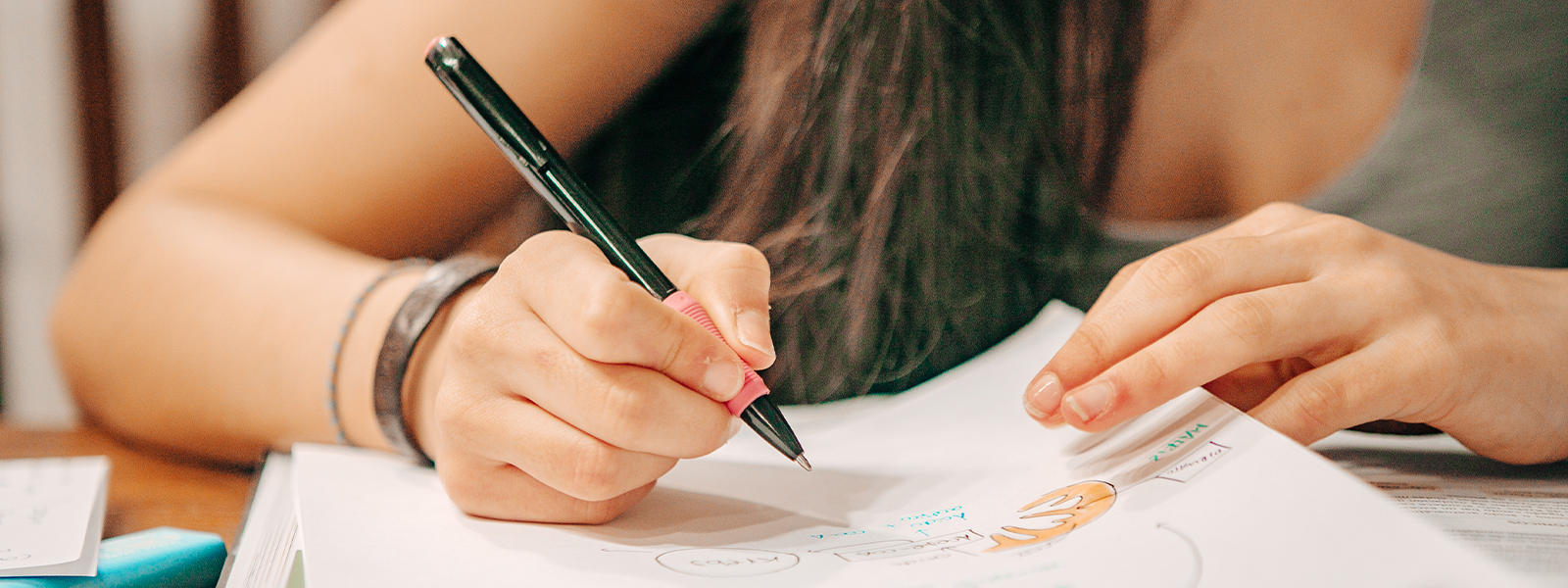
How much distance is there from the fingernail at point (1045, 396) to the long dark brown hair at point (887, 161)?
13.0 inches

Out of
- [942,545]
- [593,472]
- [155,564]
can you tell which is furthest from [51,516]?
[942,545]

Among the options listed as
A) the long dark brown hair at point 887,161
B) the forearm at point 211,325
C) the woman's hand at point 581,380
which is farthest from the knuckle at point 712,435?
the long dark brown hair at point 887,161

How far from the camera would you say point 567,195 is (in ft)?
1.07

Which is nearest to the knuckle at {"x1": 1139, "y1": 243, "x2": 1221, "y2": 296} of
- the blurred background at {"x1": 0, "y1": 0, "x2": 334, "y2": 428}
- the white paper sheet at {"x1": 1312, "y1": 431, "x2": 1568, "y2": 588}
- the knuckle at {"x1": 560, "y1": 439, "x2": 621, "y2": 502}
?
the white paper sheet at {"x1": 1312, "y1": 431, "x2": 1568, "y2": 588}

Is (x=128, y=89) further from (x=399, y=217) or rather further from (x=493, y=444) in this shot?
(x=493, y=444)

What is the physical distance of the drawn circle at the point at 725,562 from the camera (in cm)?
27

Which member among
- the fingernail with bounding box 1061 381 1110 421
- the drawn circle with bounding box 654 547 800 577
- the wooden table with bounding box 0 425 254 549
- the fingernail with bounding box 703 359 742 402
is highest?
the wooden table with bounding box 0 425 254 549

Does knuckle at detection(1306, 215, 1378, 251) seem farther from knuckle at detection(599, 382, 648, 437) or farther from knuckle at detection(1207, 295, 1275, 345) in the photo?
knuckle at detection(599, 382, 648, 437)

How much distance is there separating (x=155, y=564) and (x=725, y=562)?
0.21 metres

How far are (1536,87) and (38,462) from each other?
1.08 meters

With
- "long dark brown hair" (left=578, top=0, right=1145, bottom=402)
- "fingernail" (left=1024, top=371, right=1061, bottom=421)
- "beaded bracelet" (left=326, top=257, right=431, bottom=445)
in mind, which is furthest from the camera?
"long dark brown hair" (left=578, top=0, right=1145, bottom=402)

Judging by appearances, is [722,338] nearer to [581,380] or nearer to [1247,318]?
[581,380]

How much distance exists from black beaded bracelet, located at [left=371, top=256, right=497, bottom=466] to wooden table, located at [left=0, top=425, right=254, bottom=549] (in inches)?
2.9

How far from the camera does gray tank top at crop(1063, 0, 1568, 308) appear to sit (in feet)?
2.24
